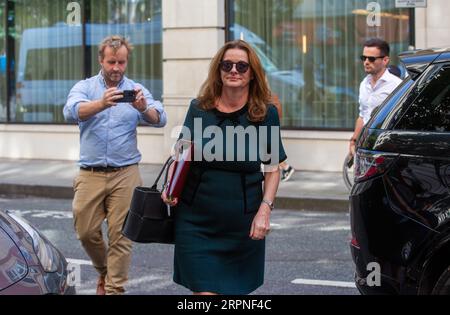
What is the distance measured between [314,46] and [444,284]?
33.7 ft

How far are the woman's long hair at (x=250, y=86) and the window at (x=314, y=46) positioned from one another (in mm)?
9371

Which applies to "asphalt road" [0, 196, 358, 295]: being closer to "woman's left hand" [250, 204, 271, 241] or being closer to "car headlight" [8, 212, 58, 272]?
"car headlight" [8, 212, 58, 272]

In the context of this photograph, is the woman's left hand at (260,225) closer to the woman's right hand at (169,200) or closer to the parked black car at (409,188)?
the woman's right hand at (169,200)

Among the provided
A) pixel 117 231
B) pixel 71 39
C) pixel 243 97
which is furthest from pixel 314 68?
pixel 243 97

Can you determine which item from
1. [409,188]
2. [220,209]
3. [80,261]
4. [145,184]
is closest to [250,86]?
[220,209]

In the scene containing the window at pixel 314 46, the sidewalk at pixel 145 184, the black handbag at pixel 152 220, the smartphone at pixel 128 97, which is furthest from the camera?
the window at pixel 314 46

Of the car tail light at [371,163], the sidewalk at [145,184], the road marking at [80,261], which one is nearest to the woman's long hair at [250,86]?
the car tail light at [371,163]

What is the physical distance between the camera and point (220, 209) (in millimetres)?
4430

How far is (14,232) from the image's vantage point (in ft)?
14.8

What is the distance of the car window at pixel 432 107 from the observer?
4.64 metres

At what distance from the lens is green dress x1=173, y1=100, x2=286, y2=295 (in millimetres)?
4441

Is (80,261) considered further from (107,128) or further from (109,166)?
(107,128)

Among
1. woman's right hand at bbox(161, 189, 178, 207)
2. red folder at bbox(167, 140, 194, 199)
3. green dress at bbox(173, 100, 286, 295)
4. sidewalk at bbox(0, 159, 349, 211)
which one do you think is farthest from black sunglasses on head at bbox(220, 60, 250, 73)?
sidewalk at bbox(0, 159, 349, 211)
